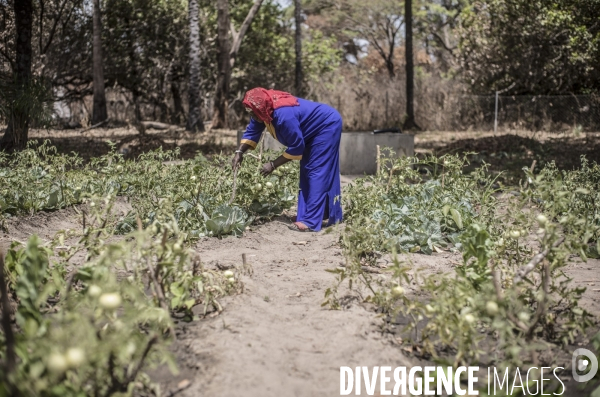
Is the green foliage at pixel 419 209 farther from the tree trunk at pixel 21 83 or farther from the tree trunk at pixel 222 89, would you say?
the tree trunk at pixel 222 89

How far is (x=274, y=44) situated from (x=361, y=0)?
11.9m

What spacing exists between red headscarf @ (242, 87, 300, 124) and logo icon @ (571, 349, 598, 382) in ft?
11.0

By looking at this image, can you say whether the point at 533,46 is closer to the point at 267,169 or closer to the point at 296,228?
the point at 296,228

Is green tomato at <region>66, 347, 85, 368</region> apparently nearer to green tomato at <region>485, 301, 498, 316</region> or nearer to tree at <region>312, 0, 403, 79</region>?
green tomato at <region>485, 301, 498, 316</region>

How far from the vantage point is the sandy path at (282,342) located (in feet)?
9.44

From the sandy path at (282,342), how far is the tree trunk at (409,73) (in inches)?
636

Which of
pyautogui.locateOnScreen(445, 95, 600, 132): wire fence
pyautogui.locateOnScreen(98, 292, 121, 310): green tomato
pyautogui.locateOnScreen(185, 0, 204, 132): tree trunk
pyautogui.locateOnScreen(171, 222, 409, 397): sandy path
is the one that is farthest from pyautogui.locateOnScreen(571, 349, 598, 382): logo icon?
pyautogui.locateOnScreen(445, 95, 600, 132): wire fence

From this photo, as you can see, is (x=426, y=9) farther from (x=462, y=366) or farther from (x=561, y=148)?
(x=462, y=366)

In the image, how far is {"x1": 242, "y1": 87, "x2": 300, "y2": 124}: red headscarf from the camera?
5.80m

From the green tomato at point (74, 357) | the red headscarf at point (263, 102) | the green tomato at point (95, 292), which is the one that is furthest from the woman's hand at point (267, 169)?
the green tomato at point (74, 357)

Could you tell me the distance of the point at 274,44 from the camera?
24359 mm

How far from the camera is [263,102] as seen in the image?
582cm

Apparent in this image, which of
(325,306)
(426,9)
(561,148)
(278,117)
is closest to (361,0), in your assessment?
(426,9)

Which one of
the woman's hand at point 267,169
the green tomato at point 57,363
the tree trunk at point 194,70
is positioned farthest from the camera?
the tree trunk at point 194,70
